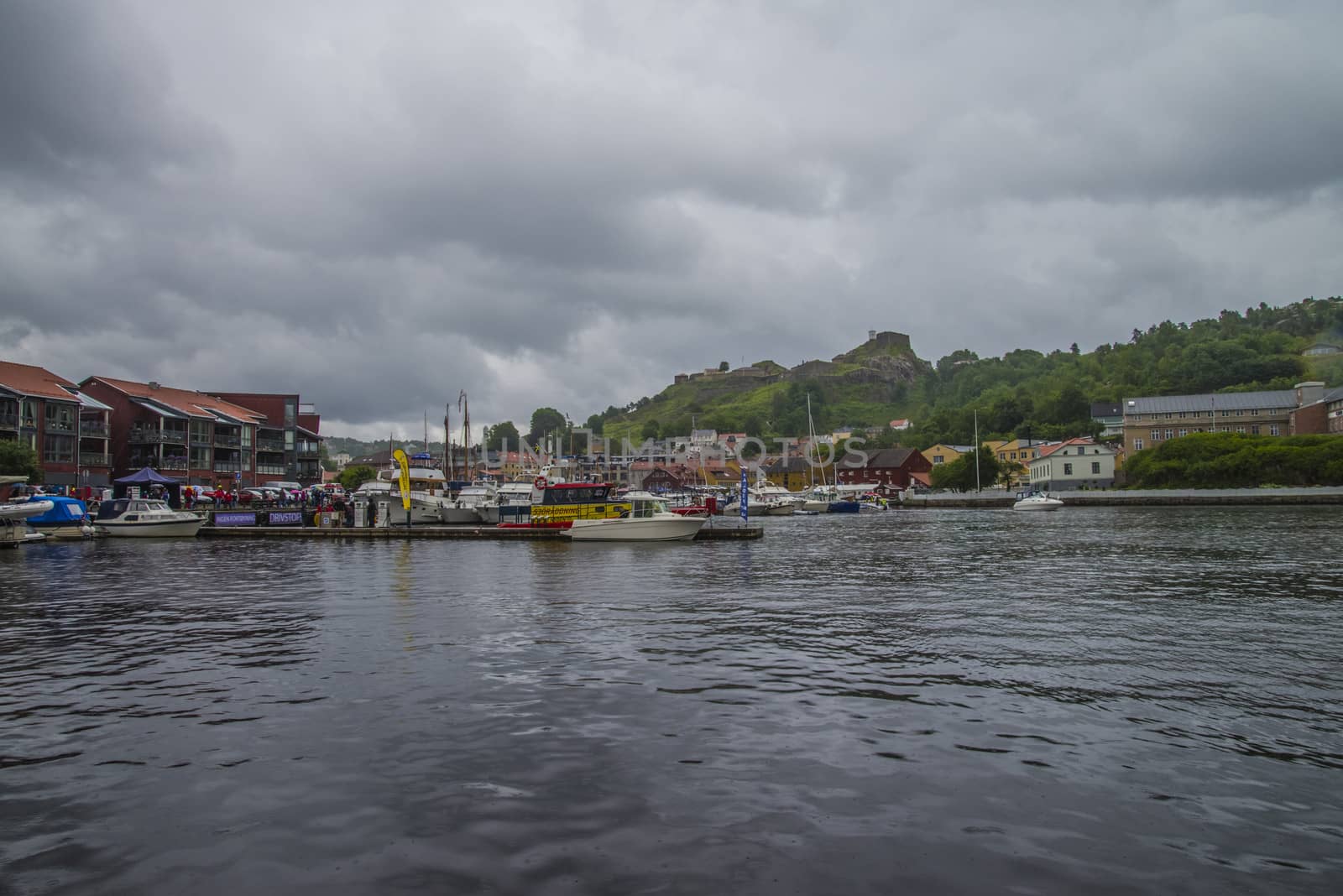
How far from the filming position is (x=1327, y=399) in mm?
108500

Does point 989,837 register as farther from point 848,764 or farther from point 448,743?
point 448,743

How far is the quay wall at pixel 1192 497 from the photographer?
82.4 m

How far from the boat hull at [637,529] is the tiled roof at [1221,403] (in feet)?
338

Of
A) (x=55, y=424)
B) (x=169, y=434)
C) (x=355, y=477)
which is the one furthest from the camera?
(x=355, y=477)

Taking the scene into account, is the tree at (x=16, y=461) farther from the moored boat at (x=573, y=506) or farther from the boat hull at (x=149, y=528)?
the moored boat at (x=573, y=506)

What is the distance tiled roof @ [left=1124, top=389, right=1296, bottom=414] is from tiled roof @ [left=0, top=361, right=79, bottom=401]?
131 m

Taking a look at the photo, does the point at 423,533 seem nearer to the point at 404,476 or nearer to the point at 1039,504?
the point at 404,476

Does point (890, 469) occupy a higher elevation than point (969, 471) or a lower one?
higher

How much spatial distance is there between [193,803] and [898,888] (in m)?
6.01

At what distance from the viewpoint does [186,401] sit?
87.1 meters

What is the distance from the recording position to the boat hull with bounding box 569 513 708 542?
44.0 meters

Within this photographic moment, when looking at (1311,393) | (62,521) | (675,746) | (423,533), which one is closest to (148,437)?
(62,521)

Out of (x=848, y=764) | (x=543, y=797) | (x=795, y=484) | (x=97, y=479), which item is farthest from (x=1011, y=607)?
(x=795, y=484)

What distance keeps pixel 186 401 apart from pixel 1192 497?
354 feet
